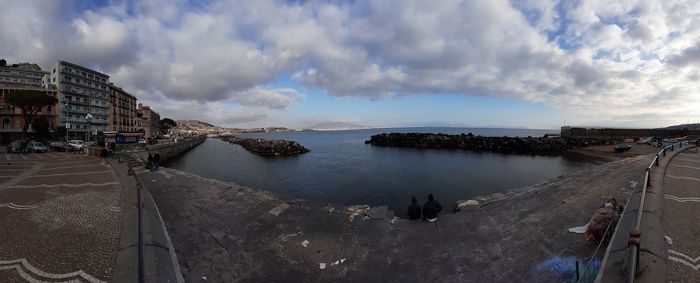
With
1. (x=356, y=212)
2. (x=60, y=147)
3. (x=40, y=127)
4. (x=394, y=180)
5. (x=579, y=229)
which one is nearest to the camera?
(x=579, y=229)

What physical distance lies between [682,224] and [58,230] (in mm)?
15764

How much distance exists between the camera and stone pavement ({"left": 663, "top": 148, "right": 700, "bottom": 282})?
4.71m

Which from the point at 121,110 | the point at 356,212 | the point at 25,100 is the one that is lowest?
the point at 356,212

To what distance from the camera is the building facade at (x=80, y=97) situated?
2117 inches

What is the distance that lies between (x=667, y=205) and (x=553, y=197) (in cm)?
403

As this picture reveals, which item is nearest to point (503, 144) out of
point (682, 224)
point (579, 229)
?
point (579, 229)

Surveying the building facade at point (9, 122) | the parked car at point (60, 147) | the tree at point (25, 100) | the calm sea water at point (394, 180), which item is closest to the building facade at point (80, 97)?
the building facade at point (9, 122)

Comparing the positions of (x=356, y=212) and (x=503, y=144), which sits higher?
(x=503, y=144)

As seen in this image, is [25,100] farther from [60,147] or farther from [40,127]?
[40,127]

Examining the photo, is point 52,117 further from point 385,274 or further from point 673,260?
point 673,260

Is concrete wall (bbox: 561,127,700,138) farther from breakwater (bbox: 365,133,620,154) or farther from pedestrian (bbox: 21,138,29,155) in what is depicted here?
pedestrian (bbox: 21,138,29,155)

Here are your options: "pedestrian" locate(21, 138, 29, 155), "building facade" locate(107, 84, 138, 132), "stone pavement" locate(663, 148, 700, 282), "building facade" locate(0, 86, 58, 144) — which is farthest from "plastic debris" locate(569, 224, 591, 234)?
"building facade" locate(107, 84, 138, 132)

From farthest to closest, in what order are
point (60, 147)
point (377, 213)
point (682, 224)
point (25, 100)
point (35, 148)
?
1. point (25, 100)
2. point (60, 147)
3. point (35, 148)
4. point (377, 213)
5. point (682, 224)

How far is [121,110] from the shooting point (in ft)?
236
